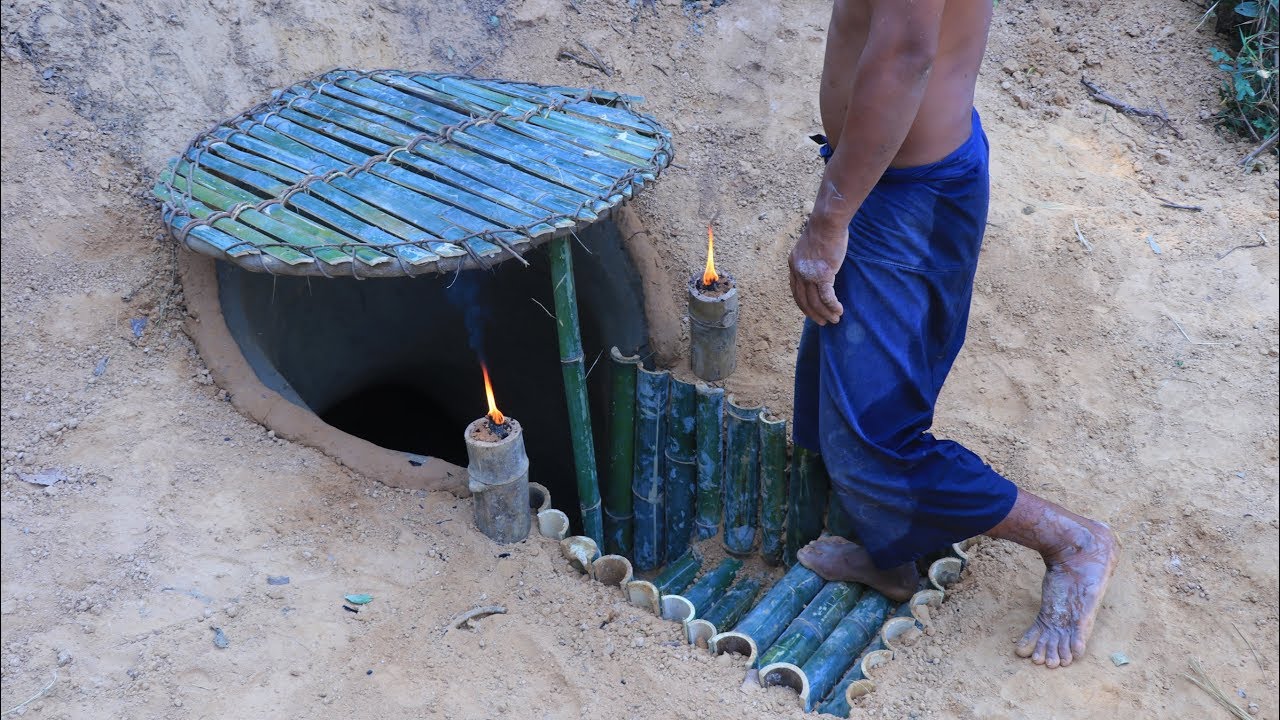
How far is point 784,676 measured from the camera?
2.48m

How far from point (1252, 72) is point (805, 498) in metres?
2.89

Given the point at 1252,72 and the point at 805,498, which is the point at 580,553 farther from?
the point at 1252,72

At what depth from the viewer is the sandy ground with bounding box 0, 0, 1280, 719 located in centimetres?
242

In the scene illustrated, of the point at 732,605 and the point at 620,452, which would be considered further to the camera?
the point at 620,452

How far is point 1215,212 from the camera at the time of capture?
12.7 ft

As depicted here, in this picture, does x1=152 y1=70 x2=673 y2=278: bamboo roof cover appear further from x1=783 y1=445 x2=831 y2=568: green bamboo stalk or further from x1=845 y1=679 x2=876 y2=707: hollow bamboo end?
x1=845 y1=679 x2=876 y2=707: hollow bamboo end

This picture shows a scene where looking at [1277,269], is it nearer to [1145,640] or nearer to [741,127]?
[1145,640]

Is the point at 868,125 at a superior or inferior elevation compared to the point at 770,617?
superior

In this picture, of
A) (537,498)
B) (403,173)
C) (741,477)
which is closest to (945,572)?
(741,477)

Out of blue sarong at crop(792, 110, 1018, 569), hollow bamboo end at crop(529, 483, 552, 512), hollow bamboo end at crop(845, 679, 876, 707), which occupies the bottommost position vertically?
hollow bamboo end at crop(845, 679, 876, 707)

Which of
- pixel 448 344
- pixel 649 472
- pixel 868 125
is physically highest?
pixel 868 125

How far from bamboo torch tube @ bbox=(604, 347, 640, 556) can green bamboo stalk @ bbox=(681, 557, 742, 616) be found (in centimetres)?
44

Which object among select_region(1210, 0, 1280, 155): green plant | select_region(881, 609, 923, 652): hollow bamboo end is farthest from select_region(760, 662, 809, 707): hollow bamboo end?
select_region(1210, 0, 1280, 155): green plant

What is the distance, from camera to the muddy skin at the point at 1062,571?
2477mm
